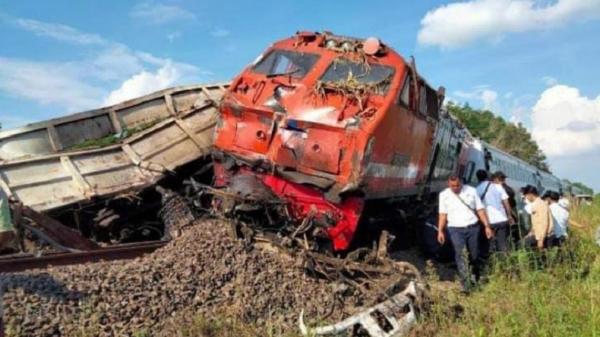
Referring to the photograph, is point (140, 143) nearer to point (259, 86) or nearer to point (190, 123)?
point (190, 123)

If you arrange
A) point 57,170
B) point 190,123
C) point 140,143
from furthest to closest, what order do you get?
point 190,123
point 140,143
point 57,170

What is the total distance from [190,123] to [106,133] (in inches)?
81.3

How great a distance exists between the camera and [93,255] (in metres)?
7.71

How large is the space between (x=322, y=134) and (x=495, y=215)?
2.87 m

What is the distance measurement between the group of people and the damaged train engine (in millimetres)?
1040

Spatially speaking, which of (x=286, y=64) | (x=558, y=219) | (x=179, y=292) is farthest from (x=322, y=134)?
(x=558, y=219)

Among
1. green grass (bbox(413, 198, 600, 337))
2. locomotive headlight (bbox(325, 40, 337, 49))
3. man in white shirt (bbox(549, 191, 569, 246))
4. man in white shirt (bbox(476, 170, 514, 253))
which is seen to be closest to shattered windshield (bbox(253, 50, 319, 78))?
locomotive headlight (bbox(325, 40, 337, 49))

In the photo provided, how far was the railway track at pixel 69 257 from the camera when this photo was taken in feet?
23.2

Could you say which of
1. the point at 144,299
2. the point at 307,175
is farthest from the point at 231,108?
the point at 144,299

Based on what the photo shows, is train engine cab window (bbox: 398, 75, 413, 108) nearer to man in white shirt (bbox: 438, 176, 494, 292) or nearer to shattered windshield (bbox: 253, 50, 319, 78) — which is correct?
shattered windshield (bbox: 253, 50, 319, 78)

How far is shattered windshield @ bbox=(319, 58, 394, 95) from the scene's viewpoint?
9.41 metres

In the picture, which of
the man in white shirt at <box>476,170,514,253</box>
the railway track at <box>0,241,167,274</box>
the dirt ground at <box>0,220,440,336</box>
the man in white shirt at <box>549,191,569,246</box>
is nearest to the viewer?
the dirt ground at <box>0,220,440,336</box>

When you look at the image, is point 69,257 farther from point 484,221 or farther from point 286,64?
point 484,221

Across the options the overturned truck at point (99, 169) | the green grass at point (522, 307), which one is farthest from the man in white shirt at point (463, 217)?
the overturned truck at point (99, 169)
